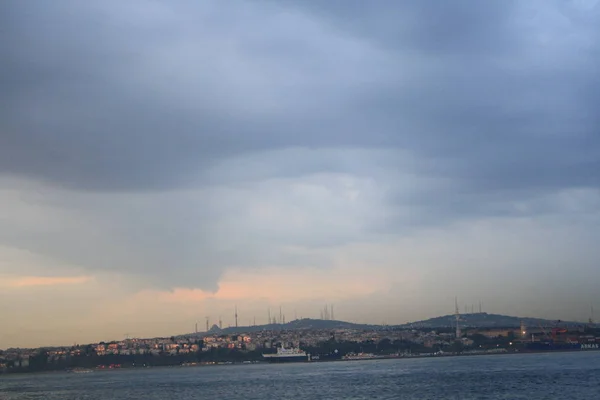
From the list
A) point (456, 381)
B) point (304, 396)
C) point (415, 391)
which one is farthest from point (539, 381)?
point (304, 396)

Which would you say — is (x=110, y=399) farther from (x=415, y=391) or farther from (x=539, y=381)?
(x=539, y=381)

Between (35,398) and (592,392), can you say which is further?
(35,398)

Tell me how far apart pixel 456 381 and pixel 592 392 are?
98.0ft

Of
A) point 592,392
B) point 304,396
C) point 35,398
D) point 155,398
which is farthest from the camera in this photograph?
point 35,398

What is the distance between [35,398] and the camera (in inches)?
4257

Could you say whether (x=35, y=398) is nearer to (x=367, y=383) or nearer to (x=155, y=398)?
(x=155, y=398)

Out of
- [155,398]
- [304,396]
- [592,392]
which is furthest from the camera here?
[155,398]

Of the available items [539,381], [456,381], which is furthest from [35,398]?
[539,381]

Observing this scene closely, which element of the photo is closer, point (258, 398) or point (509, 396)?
point (509, 396)

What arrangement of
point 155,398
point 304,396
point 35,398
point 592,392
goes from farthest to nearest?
1. point 35,398
2. point 155,398
3. point 304,396
4. point 592,392

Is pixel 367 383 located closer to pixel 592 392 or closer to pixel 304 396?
pixel 304 396

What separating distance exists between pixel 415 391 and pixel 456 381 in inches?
684

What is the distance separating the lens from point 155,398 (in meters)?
101

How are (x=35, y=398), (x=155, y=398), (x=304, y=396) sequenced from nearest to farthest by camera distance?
(x=304, y=396) → (x=155, y=398) → (x=35, y=398)
